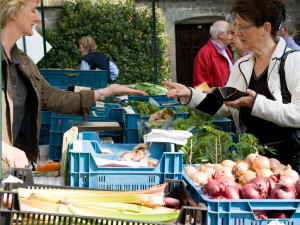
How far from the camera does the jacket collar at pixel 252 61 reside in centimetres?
370

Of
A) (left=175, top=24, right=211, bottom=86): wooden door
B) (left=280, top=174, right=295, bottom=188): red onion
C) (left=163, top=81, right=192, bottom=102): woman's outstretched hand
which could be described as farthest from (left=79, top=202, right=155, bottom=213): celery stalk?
(left=175, top=24, right=211, bottom=86): wooden door

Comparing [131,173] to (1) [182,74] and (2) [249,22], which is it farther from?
(1) [182,74]

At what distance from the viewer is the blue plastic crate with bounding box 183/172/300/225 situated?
2.22m

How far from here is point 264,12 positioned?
3.79m

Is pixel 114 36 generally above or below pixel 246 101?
above

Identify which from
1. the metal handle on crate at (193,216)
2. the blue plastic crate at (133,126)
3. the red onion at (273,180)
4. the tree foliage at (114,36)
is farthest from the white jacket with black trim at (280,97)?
the tree foliage at (114,36)

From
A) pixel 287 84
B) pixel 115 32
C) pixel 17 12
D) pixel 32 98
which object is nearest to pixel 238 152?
pixel 287 84

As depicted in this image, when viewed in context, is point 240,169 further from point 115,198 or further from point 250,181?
point 115,198

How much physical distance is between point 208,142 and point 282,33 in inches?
96.0

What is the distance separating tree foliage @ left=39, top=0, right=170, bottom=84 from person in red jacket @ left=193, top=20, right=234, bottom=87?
753 centimetres

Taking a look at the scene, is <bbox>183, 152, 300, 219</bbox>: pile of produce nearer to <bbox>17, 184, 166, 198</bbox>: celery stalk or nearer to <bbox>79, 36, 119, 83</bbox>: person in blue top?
<bbox>17, 184, 166, 198</bbox>: celery stalk

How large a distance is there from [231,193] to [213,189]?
9 cm

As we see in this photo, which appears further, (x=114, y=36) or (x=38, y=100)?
(x=114, y=36)

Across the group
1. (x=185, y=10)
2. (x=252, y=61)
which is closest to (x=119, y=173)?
(x=252, y=61)
